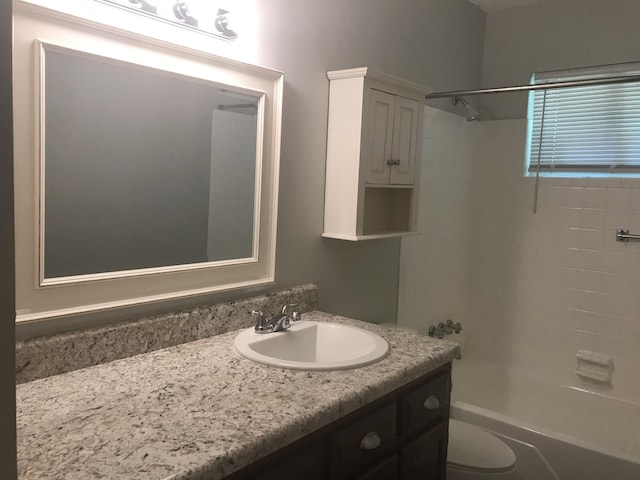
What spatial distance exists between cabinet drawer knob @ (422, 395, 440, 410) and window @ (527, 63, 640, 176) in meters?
1.87

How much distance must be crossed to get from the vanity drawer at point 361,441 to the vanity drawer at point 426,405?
0.22ft

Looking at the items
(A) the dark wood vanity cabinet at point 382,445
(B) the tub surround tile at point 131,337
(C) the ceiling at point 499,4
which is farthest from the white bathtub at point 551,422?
(C) the ceiling at point 499,4

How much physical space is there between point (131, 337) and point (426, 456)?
0.95 m

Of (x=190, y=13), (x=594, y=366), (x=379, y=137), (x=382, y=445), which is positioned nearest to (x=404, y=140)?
(x=379, y=137)

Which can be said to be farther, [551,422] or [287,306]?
[551,422]

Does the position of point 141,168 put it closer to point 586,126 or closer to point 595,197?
point 595,197

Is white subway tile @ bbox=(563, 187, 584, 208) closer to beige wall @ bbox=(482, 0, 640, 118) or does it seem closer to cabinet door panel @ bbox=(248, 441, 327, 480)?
beige wall @ bbox=(482, 0, 640, 118)

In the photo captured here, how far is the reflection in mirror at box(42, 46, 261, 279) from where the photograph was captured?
135 cm

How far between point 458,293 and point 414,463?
5.80 feet

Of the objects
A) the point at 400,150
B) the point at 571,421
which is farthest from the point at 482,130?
the point at 571,421

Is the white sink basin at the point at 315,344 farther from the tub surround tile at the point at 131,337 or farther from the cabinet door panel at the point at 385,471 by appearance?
the cabinet door panel at the point at 385,471

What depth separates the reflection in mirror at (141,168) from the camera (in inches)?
53.1

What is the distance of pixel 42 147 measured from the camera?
130 cm

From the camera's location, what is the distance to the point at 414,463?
163 centimetres
